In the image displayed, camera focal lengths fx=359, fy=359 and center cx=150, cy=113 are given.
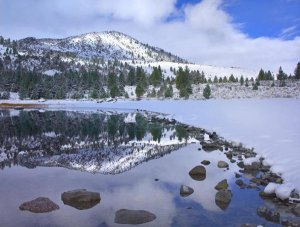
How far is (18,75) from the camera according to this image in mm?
135125

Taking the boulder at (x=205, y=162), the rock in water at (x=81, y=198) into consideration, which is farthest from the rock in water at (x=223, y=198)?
the boulder at (x=205, y=162)

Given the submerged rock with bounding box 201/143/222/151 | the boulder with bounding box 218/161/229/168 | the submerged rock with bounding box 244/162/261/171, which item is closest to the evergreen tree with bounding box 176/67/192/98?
the submerged rock with bounding box 201/143/222/151

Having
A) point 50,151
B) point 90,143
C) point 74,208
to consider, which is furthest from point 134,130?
point 74,208

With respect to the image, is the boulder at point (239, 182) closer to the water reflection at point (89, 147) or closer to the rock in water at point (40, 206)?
the water reflection at point (89, 147)

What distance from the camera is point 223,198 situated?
1367 cm

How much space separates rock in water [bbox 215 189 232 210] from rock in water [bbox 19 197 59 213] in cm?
598

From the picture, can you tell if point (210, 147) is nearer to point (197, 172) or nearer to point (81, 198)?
point (197, 172)

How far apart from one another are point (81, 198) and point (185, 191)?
419 cm

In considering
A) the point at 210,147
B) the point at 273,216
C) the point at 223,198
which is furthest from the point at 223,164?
the point at 273,216

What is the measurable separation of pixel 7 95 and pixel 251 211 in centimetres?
12508

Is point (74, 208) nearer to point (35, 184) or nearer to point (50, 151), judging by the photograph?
point (35, 184)

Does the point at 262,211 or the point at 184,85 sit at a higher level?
the point at 184,85

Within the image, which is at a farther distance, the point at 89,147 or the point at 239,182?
the point at 89,147

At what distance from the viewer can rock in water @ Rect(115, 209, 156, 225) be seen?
38.2 ft
